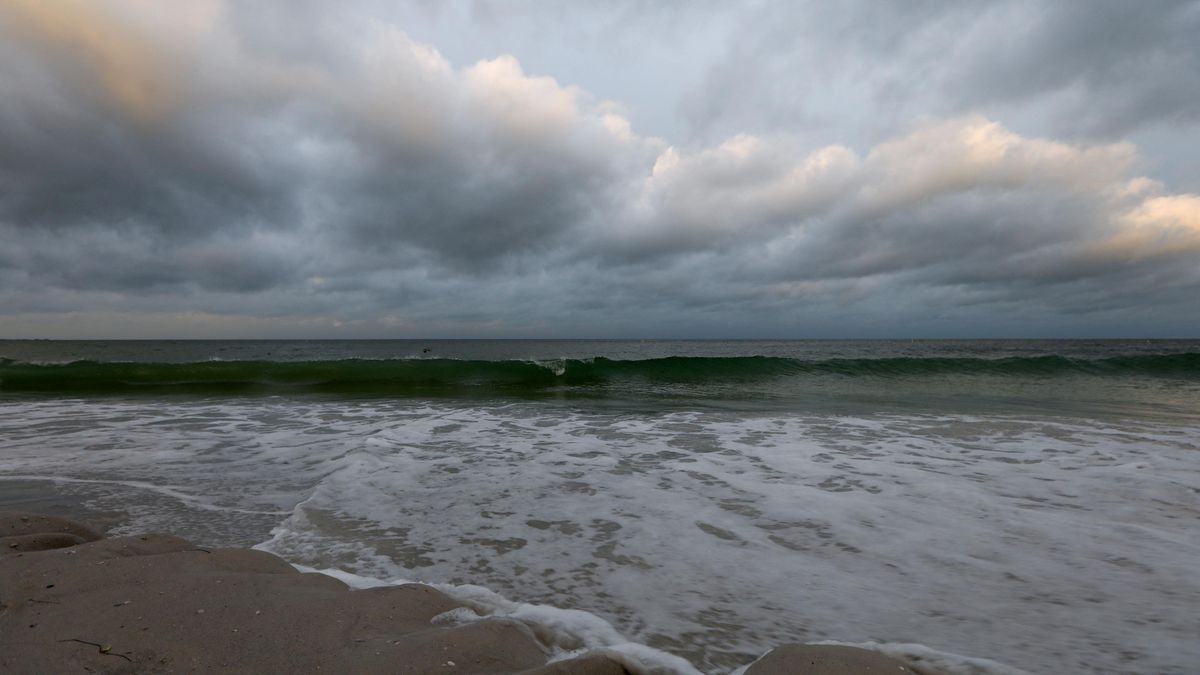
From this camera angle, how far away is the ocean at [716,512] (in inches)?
98.0

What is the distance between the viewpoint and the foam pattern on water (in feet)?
8.23

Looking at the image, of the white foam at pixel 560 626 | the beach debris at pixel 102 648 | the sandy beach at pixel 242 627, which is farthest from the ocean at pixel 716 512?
the beach debris at pixel 102 648

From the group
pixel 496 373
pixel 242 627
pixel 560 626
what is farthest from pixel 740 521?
pixel 496 373

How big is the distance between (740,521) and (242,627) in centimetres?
305

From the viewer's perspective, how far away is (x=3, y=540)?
271cm

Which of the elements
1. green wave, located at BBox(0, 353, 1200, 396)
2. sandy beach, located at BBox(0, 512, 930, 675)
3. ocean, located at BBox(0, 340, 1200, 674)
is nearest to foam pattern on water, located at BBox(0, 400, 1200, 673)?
ocean, located at BBox(0, 340, 1200, 674)

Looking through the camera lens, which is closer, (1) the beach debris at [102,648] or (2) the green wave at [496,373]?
(1) the beach debris at [102,648]

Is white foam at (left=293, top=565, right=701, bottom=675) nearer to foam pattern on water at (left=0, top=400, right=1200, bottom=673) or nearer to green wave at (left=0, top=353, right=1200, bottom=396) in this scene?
foam pattern on water at (left=0, top=400, right=1200, bottom=673)

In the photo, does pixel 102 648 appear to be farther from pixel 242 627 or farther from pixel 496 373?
pixel 496 373

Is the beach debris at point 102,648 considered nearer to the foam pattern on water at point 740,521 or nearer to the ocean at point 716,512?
the ocean at point 716,512

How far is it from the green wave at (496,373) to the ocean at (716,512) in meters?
5.89

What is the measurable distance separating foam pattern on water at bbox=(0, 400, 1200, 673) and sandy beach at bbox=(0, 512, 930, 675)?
480 millimetres

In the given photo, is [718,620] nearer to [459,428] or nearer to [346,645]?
[346,645]

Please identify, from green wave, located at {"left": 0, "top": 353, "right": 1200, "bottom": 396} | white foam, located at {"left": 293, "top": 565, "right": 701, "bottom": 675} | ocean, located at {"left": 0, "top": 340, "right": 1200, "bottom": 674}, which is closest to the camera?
white foam, located at {"left": 293, "top": 565, "right": 701, "bottom": 675}
